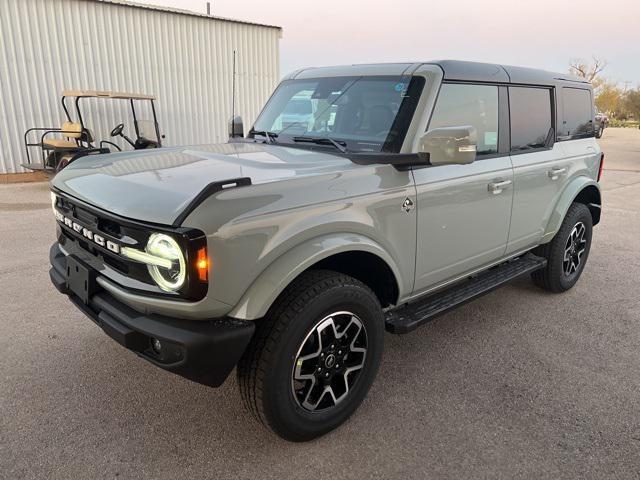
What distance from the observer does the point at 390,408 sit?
281cm

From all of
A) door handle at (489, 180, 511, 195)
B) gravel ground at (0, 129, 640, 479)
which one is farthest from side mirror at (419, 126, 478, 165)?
gravel ground at (0, 129, 640, 479)

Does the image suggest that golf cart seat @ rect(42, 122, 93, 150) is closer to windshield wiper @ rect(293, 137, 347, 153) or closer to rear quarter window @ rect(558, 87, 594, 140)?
windshield wiper @ rect(293, 137, 347, 153)

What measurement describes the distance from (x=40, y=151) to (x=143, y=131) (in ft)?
7.49

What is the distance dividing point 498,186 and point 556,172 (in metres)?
1.00

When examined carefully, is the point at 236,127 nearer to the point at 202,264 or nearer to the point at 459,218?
the point at 459,218

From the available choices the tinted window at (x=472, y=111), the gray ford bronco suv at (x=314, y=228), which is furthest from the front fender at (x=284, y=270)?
the tinted window at (x=472, y=111)

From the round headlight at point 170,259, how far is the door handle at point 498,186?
7.31ft

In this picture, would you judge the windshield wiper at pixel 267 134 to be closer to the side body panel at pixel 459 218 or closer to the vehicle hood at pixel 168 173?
the vehicle hood at pixel 168 173

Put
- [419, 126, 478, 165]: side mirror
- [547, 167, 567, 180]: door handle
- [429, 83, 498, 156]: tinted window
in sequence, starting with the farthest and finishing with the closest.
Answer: [547, 167, 567, 180]: door handle
[429, 83, 498, 156]: tinted window
[419, 126, 478, 165]: side mirror

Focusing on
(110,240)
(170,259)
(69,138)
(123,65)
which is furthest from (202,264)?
(123,65)

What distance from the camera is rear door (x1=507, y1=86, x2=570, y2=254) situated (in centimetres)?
370

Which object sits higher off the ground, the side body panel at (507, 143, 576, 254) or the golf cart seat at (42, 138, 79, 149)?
the side body panel at (507, 143, 576, 254)

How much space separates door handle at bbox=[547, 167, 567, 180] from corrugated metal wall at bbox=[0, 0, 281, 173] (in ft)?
33.0

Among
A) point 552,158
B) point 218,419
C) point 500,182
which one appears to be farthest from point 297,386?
point 552,158
